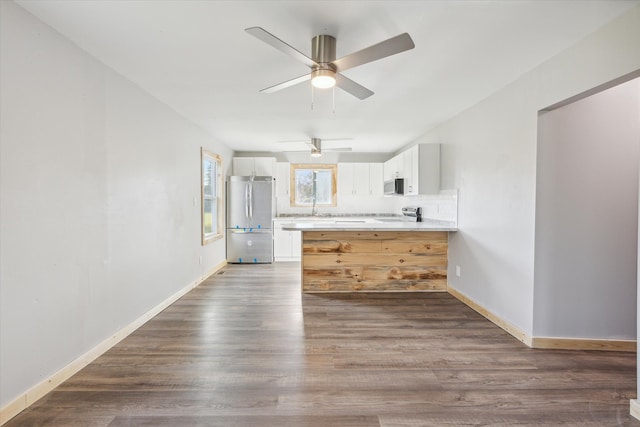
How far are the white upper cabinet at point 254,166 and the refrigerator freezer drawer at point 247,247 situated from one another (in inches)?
47.4

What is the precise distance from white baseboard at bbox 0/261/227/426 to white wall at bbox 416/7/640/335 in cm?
342

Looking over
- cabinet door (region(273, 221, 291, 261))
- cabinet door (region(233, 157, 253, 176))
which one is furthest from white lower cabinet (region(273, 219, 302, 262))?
cabinet door (region(233, 157, 253, 176))

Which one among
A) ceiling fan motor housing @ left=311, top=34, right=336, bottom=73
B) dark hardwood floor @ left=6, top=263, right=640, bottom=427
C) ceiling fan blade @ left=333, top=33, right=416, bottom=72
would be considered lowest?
dark hardwood floor @ left=6, top=263, right=640, bottom=427

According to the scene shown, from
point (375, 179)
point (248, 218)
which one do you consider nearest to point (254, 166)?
point (248, 218)

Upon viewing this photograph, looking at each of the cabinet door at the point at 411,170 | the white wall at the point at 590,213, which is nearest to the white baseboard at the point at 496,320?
the white wall at the point at 590,213

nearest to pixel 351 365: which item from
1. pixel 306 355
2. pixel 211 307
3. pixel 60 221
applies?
pixel 306 355

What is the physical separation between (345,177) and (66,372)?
205 inches

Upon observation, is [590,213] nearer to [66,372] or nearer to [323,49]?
[323,49]

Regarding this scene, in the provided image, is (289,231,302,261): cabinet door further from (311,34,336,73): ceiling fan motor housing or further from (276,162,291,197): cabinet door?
(311,34,336,73): ceiling fan motor housing

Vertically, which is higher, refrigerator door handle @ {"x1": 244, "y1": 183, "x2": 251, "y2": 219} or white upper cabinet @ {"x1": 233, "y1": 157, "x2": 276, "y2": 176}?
white upper cabinet @ {"x1": 233, "y1": 157, "x2": 276, "y2": 176}

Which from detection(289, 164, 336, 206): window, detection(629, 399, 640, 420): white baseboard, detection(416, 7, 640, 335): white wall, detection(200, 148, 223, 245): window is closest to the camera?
detection(629, 399, 640, 420): white baseboard

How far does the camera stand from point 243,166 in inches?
234

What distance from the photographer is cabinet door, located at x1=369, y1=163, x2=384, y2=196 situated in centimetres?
628

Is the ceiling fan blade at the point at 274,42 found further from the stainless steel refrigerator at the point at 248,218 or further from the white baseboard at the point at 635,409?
the stainless steel refrigerator at the point at 248,218
